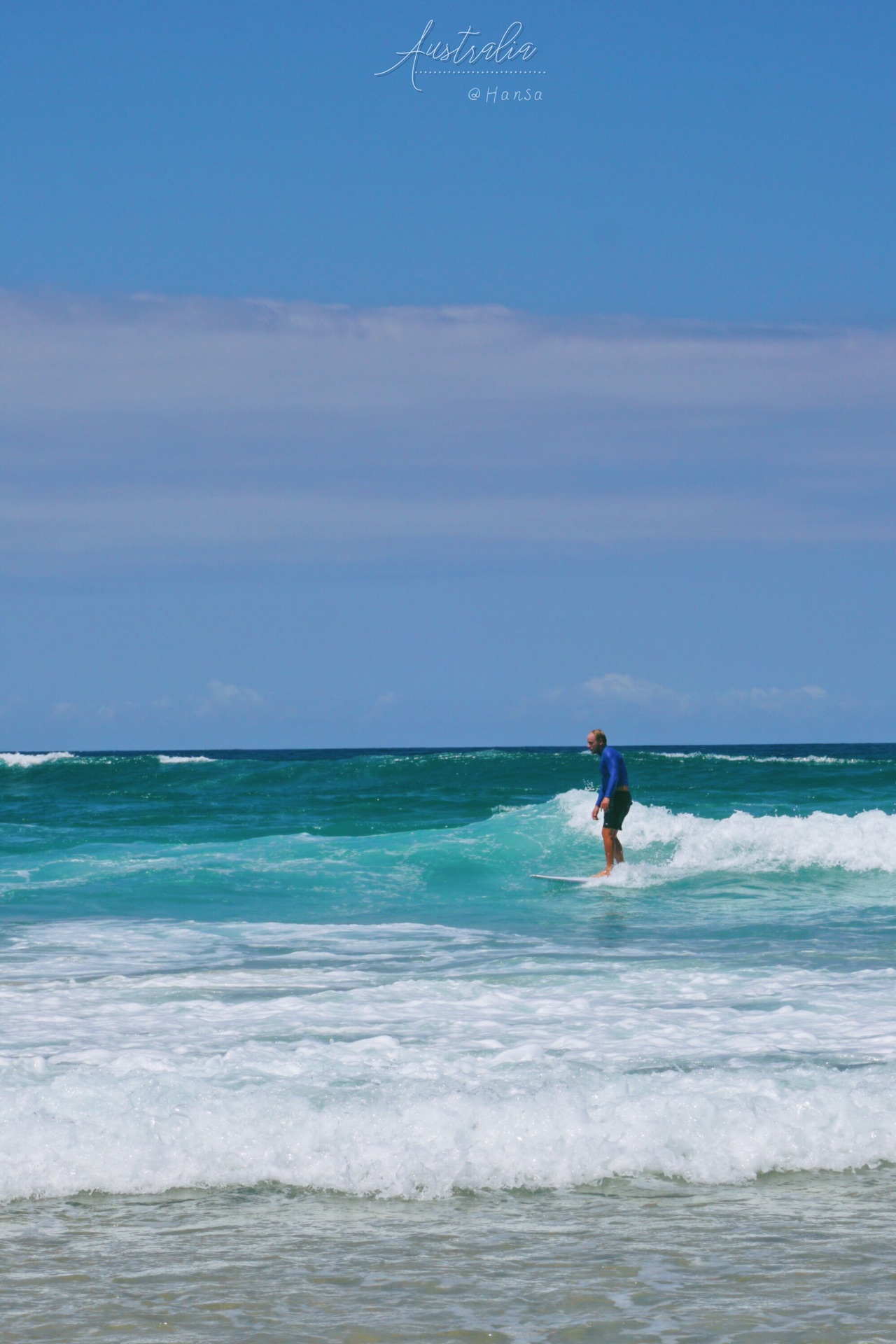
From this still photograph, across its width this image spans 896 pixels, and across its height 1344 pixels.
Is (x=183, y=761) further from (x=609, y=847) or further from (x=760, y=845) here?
(x=609, y=847)

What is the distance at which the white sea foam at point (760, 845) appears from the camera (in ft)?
54.4

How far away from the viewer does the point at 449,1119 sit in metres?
5.33

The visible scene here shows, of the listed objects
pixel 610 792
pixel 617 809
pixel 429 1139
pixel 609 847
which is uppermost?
pixel 610 792

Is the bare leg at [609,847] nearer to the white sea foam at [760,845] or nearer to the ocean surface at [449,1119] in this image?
the white sea foam at [760,845]

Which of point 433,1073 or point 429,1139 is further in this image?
point 433,1073

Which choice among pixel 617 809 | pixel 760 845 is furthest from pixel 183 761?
pixel 617 809

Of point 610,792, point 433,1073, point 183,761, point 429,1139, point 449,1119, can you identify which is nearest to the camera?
point 429,1139

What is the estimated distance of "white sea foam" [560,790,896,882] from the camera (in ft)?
54.4

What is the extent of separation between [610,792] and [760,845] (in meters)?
3.63

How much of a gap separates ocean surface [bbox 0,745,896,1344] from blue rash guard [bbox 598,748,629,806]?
1.69 metres

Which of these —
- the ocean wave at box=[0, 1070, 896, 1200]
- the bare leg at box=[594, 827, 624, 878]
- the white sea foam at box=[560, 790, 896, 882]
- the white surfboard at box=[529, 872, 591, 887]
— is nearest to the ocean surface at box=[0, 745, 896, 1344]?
the ocean wave at box=[0, 1070, 896, 1200]

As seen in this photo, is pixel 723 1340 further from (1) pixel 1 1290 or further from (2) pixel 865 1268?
(1) pixel 1 1290

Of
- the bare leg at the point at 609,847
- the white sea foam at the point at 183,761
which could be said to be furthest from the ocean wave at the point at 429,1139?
the white sea foam at the point at 183,761

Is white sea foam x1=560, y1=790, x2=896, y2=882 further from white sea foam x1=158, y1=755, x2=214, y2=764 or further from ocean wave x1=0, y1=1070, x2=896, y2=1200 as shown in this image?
white sea foam x1=158, y1=755, x2=214, y2=764
